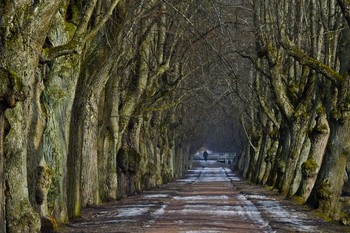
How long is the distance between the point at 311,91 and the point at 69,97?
1596 cm

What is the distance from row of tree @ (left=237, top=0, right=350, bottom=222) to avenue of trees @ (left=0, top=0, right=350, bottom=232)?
6 centimetres

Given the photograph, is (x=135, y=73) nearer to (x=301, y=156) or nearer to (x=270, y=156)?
(x=301, y=156)

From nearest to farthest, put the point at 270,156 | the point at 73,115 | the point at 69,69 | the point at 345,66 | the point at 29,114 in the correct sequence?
the point at 29,114 < the point at 69,69 < the point at 73,115 < the point at 345,66 < the point at 270,156

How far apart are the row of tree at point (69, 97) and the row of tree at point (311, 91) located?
3499 mm

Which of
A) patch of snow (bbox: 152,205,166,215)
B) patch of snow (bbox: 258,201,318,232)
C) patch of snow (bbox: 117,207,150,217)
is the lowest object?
patch of snow (bbox: 258,201,318,232)

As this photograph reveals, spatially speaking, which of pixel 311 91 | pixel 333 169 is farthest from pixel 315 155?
pixel 333 169

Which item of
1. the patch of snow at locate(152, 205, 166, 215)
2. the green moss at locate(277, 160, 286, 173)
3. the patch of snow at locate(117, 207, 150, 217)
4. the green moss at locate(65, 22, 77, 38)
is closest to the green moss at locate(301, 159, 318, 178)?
the patch of snow at locate(152, 205, 166, 215)

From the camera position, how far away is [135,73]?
33750 mm

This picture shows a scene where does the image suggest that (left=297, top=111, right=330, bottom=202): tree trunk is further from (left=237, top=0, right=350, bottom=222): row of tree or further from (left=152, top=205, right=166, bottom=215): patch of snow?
(left=152, top=205, right=166, bottom=215): patch of snow

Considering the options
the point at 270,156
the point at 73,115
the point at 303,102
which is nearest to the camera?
the point at 73,115

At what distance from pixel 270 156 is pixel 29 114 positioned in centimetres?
3459

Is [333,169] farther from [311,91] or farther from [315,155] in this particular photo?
[311,91]

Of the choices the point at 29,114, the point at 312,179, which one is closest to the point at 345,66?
the point at 312,179

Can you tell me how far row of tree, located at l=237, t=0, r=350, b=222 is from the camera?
841 inches
